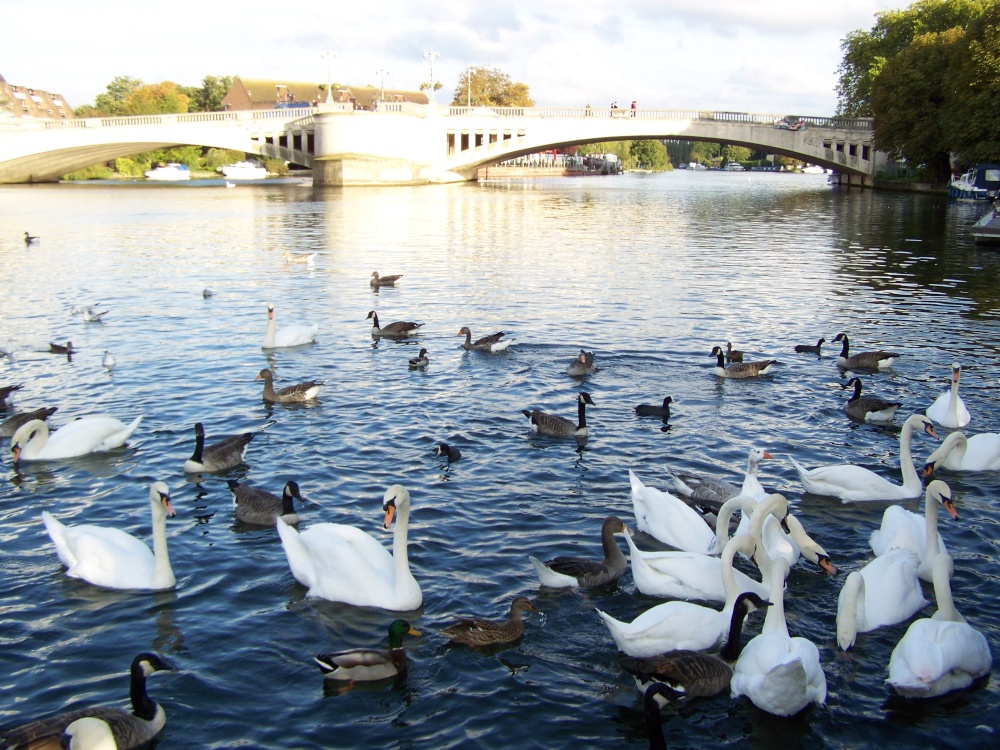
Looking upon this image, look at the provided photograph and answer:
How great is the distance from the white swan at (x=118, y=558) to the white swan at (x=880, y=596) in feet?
19.4

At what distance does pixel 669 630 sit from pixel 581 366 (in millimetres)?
8958

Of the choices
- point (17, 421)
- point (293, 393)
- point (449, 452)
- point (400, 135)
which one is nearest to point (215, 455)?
point (449, 452)

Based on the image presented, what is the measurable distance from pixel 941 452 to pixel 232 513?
8.07 metres

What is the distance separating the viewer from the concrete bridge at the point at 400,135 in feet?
268

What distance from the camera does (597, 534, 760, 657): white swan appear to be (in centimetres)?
730

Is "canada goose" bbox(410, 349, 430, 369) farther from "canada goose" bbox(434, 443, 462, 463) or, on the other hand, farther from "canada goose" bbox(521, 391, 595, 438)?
"canada goose" bbox(434, 443, 462, 463)

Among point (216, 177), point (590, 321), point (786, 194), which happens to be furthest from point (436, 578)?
point (216, 177)

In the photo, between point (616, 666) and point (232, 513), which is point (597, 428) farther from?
point (616, 666)

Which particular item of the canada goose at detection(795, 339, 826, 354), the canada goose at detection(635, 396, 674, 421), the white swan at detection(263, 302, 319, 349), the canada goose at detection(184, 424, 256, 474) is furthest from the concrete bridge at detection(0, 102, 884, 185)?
the canada goose at detection(184, 424, 256, 474)

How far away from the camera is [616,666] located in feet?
24.2

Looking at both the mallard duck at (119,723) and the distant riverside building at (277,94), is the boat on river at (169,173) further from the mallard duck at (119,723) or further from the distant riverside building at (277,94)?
the mallard duck at (119,723)

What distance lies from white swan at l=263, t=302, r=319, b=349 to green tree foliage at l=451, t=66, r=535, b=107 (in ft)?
389

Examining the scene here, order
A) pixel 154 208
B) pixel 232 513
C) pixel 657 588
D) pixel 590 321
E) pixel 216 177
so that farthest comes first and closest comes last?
pixel 216 177, pixel 154 208, pixel 590 321, pixel 232 513, pixel 657 588

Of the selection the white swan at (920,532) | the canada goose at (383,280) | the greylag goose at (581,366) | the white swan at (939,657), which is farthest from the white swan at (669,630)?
the canada goose at (383,280)
